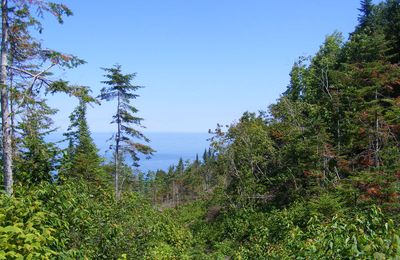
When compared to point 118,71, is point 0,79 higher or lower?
lower

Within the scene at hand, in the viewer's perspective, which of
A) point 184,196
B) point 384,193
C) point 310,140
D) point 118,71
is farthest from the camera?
point 184,196

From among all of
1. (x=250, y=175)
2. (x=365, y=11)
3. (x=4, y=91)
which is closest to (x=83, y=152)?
(x=250, y=175)

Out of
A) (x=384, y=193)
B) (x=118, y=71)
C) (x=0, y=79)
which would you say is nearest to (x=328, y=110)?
(x=384, y=193)

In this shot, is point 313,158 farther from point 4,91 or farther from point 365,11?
point 365,11

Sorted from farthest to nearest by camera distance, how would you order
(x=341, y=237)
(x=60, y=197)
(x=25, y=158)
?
(x=25, y=158), (x=60, y=197), (x=341, y=237)

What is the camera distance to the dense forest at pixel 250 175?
5.29 m

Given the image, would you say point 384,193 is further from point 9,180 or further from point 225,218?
point 225,218

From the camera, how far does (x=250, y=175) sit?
28.6 metres

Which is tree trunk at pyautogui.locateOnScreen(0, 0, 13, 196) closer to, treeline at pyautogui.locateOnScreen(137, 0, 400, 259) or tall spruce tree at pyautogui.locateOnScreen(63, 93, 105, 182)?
treeline at pyautogui.locateOnScreen(137, 0, 400, 259)

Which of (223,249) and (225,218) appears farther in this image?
(225,218)

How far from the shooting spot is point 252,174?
1130 inches

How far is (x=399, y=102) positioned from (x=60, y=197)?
635 inches

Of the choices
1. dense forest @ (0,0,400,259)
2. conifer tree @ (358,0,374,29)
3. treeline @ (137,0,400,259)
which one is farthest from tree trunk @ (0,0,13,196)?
conifer tree @ (358,0,374,29)

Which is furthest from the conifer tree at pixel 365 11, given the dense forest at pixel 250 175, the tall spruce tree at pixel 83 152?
the tall spruce tree at pixel 83 152
